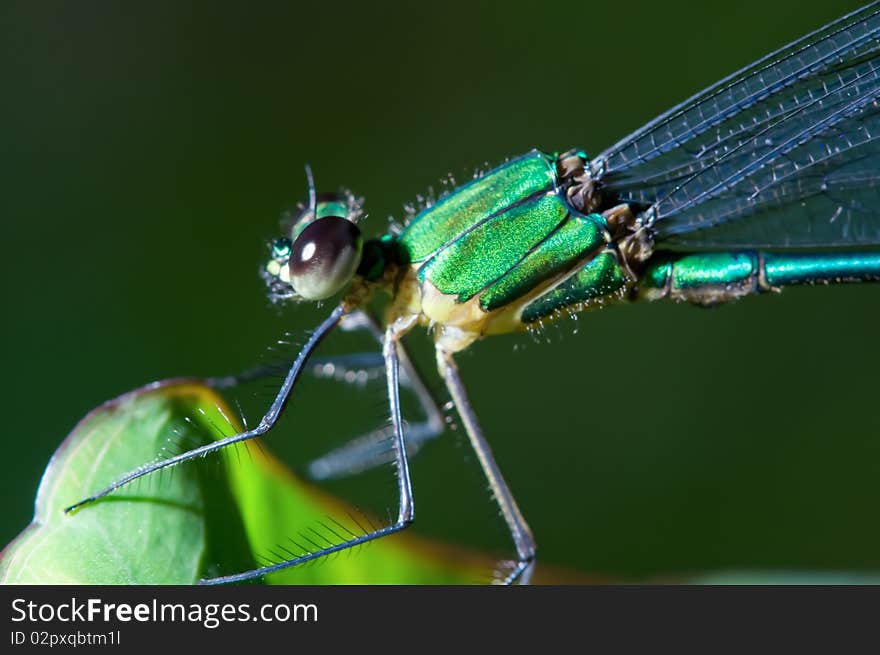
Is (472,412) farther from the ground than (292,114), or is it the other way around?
(292,114)

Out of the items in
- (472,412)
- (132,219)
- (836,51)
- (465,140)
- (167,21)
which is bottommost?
(472,412)

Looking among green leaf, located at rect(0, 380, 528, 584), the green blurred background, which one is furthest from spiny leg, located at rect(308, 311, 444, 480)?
green leaf, located at rect(0, 380, 528, 584)

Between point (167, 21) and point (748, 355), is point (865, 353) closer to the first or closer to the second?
point (748, 355)

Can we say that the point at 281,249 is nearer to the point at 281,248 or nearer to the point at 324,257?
the point at 281,248

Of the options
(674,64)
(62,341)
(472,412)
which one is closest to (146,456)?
(472,412)

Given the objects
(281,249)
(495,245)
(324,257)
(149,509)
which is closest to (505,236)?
(495,245)

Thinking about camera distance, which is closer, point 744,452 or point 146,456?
point 146,456

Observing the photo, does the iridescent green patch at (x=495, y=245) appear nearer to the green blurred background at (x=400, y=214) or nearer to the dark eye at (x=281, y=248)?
the dark eye at (x=281, y=248)
